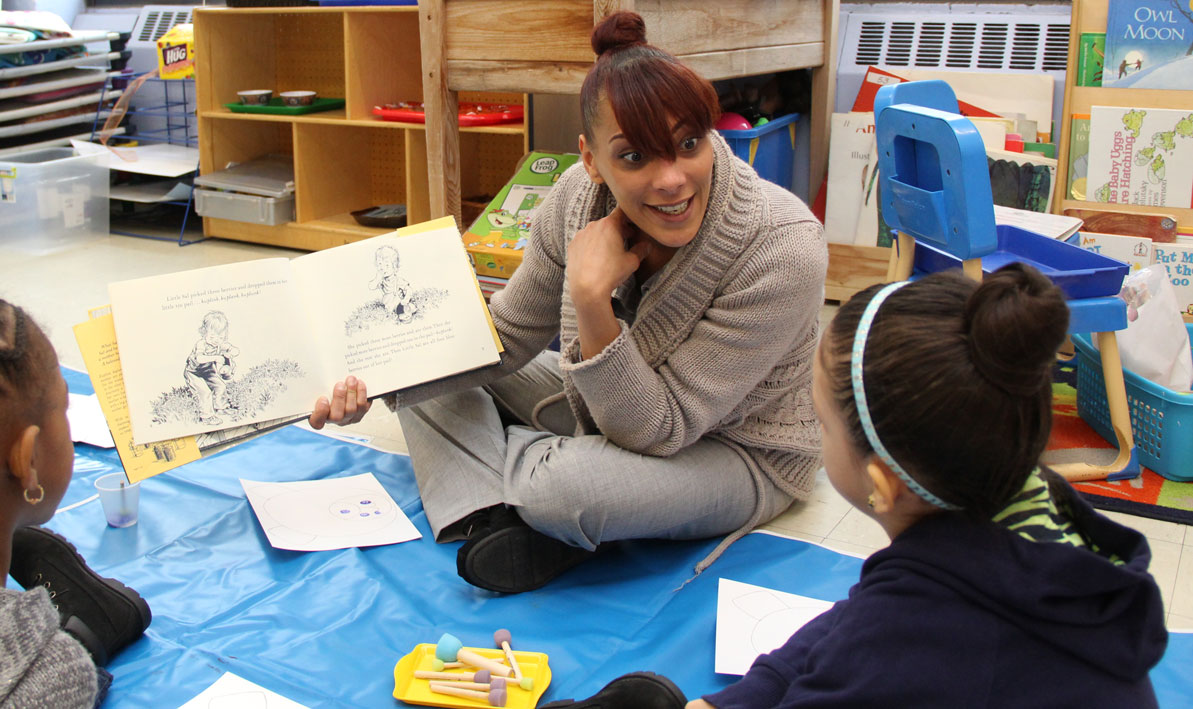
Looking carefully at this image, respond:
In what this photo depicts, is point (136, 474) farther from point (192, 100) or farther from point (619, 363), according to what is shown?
point (192, 100)

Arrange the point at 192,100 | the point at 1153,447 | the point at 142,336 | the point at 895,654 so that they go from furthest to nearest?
the point at 192,100, the point at 1153,447, the point at 142,336, the point at 895,654

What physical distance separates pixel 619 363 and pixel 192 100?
361cm

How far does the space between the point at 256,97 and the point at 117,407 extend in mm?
2623

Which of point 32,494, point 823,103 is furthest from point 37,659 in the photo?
point 823,103

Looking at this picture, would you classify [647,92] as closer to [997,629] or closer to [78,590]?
[997,629]

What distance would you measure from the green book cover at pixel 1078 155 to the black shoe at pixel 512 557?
66.9 inches

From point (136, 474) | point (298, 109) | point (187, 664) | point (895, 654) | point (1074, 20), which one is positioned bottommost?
point (187, 664)

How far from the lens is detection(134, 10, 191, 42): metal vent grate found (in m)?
4.49

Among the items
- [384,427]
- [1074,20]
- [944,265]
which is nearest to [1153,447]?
[944,265]

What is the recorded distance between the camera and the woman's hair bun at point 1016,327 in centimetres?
74

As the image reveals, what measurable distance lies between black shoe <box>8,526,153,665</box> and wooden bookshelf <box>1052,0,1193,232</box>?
225cm

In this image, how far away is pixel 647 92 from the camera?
132cm

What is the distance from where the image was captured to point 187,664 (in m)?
1.35

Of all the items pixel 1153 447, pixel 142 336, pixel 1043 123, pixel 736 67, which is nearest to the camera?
pixel 142 336
